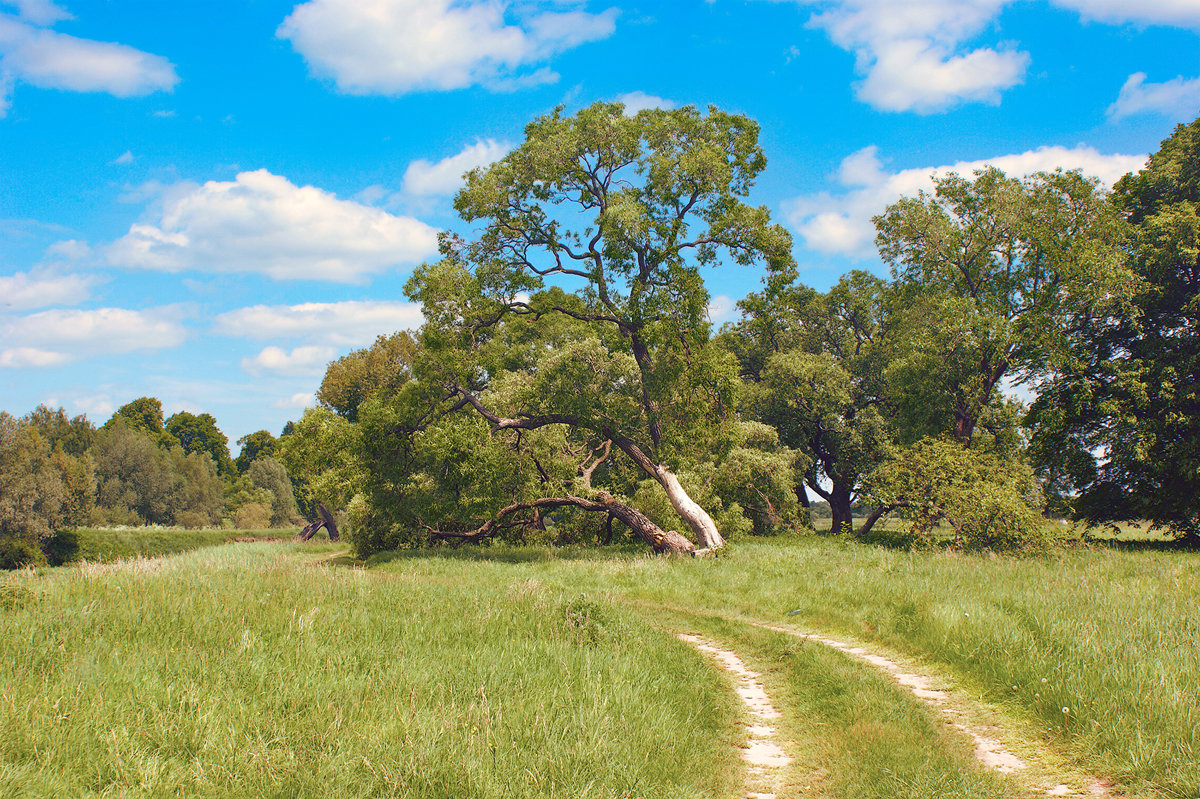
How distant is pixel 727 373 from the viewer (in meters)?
23.7

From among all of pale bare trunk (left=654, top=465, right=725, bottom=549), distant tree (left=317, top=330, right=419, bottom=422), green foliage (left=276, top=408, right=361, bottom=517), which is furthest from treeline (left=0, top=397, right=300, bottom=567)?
pale bare trunk (left=654, top=465, right=725, bottom=549)

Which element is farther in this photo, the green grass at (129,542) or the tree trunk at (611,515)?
the green grass at (129,542)

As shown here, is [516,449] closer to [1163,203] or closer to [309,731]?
[309,731]

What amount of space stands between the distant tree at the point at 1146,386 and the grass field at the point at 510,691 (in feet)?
59.4

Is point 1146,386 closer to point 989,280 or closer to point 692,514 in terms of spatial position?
point 989,280

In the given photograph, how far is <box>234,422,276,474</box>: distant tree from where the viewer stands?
98.6 metres

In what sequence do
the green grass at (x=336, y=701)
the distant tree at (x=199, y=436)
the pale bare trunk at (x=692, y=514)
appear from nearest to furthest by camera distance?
1. the green grass at (x=336, y=701)
2. the pale bare trunk at (x=692, y=514)
3. the distant tree at (x=199, y=436)

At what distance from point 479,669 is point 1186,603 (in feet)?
37.2

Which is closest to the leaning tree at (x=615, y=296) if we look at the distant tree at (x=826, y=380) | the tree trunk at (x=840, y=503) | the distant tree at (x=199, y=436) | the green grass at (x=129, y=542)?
the distant tree at (x=826, y=380)

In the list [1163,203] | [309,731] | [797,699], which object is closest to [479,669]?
[309,731]

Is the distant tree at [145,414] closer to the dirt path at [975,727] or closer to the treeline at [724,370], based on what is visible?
the treeline at [724,370]

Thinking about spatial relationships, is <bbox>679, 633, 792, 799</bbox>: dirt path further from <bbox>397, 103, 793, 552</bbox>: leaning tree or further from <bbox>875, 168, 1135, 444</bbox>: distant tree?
<bbox>875, 168, 1135, 444</bbox>: distant tree

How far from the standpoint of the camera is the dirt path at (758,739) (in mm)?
5441

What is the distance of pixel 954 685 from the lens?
784 centimetres
